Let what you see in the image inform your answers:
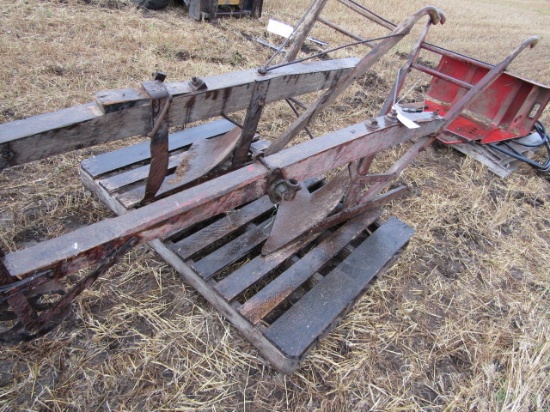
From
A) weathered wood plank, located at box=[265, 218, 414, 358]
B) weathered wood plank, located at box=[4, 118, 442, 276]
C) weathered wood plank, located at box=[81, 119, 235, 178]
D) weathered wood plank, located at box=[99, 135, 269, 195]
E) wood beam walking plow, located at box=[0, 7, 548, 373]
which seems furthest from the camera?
weathered wood plank, located at box=[81, 119, 235, 178]

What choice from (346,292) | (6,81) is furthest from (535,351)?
(6,81)

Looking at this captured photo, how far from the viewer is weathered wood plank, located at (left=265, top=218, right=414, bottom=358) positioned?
201 cm

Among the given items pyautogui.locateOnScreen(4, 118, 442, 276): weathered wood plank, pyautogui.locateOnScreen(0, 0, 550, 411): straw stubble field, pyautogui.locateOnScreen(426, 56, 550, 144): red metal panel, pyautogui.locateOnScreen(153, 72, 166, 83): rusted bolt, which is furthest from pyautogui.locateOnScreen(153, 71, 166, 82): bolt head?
pyautogui.locateOnScreen(426, 56, 550, 144): red metal panel

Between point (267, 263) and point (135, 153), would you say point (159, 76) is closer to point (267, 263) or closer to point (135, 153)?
point (267, 263)

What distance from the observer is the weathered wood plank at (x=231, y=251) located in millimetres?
2254

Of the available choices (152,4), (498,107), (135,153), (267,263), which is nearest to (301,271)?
(267,263)

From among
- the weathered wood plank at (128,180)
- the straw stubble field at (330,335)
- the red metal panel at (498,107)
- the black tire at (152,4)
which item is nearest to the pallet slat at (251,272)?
the straw stubble field at (330,335)

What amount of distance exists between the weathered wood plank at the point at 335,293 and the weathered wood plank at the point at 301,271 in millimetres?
79

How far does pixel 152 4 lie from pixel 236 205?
19.8ft

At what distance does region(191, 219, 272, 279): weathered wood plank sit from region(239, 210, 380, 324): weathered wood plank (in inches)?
10.5

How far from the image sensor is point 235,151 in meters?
2.57

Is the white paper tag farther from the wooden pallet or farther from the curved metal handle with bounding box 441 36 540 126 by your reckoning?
the wooden pallet

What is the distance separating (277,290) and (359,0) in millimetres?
9827

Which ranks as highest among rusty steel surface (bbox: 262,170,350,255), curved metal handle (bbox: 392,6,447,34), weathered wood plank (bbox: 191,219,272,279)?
curved metal handle (bbox: 392,6,447,34)
